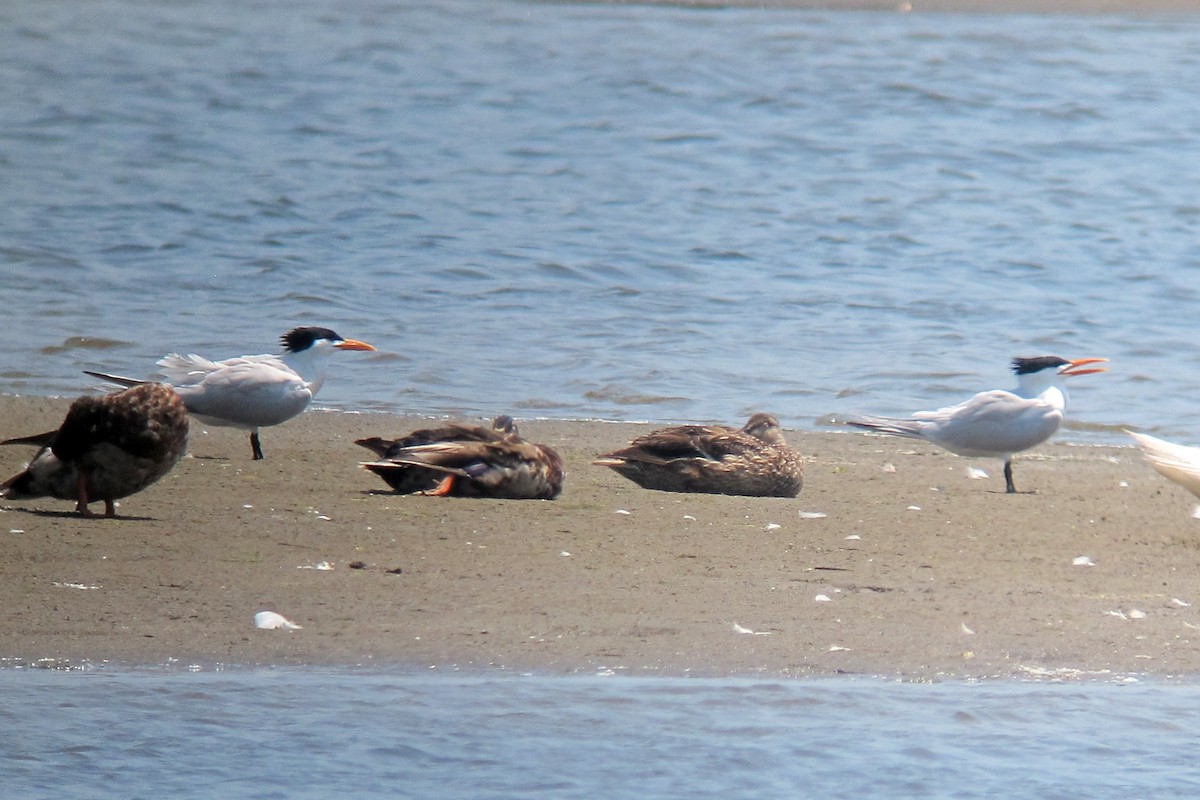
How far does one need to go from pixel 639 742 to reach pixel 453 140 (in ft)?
56.3

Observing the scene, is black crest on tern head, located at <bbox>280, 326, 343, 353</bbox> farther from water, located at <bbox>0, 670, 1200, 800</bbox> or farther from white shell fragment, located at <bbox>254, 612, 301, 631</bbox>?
water, located at <bbox>0, 670, 1200, 800</bbox>

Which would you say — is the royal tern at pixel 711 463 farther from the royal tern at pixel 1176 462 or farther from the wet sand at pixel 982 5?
the wet sand at pixel 982 5

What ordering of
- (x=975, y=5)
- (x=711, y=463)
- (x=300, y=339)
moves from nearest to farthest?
(x=711, y=463) < (x=300, y=339) < (x=975, y=5)

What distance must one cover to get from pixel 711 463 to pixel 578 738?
313cm

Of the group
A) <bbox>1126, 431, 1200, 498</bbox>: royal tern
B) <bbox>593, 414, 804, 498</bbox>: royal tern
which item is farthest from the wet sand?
<bbox>593, 414, 804, 498</bbox>: royal tern

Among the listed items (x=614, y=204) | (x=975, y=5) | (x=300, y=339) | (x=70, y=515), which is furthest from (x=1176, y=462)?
(x=975, y=5)

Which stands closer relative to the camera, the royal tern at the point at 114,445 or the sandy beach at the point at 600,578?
the sandy beach at the point at 600,578

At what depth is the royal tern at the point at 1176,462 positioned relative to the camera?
7164 millimetres

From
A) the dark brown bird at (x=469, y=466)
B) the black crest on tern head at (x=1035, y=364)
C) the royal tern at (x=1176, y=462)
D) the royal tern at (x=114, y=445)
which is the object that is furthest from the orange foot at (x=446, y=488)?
the black crest on tern head at (x=1035, y=364)

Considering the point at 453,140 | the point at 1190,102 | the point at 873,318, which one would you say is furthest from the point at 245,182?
the point at 1190,102

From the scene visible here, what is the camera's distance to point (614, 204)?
17.6m

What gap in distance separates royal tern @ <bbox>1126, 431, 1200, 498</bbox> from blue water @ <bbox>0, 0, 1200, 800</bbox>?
93.0 inches

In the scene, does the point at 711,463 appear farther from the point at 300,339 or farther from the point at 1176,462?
the point at 300,339

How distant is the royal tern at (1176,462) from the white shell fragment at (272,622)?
3.98 metres
